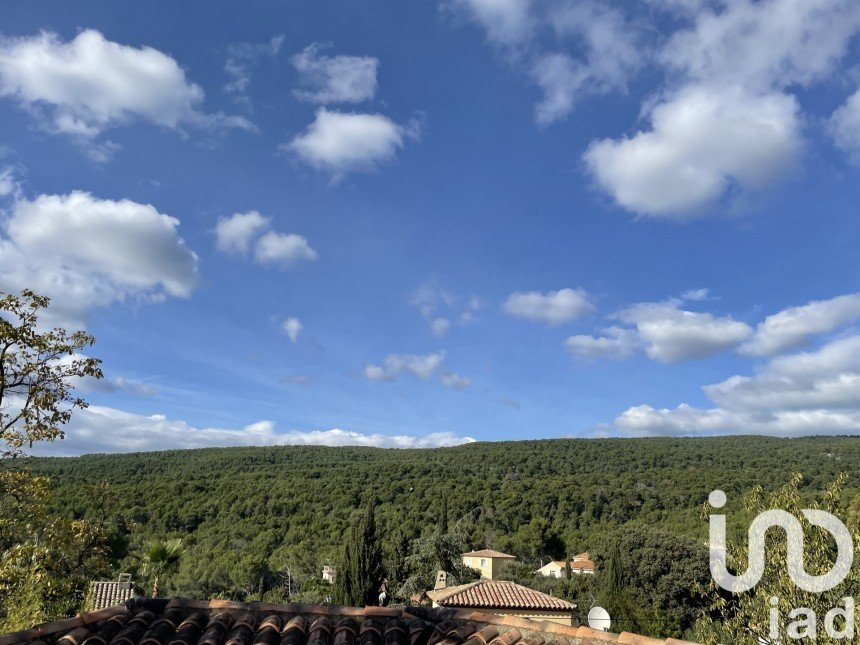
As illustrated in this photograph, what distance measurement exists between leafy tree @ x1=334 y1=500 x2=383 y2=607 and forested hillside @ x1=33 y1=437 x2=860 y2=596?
6.31m

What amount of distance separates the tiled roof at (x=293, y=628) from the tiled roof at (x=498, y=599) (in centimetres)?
1592

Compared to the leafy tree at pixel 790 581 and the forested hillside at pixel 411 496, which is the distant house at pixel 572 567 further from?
the leafy tree at pixel 790 581

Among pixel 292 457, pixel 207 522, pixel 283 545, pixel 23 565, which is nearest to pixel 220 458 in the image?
pixel 292 457

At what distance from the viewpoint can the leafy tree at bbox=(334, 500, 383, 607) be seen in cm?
2591

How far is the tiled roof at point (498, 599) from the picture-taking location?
20656 mm

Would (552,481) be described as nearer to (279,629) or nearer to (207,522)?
(207,522)

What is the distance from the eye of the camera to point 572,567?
49.8 m

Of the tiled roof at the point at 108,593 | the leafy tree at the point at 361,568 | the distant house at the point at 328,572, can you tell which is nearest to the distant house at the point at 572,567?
the distant house at the point at 328,572

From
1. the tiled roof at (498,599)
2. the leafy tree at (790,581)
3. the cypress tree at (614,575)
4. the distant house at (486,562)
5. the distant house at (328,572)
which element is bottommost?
the distant house at (328,572)

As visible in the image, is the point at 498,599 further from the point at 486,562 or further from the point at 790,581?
the point at 486,562

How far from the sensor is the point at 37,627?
479 centimetres

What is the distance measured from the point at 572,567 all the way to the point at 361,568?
29.9 m

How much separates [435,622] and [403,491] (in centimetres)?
6444

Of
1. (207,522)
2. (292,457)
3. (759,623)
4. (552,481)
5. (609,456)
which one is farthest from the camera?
(292,457)
